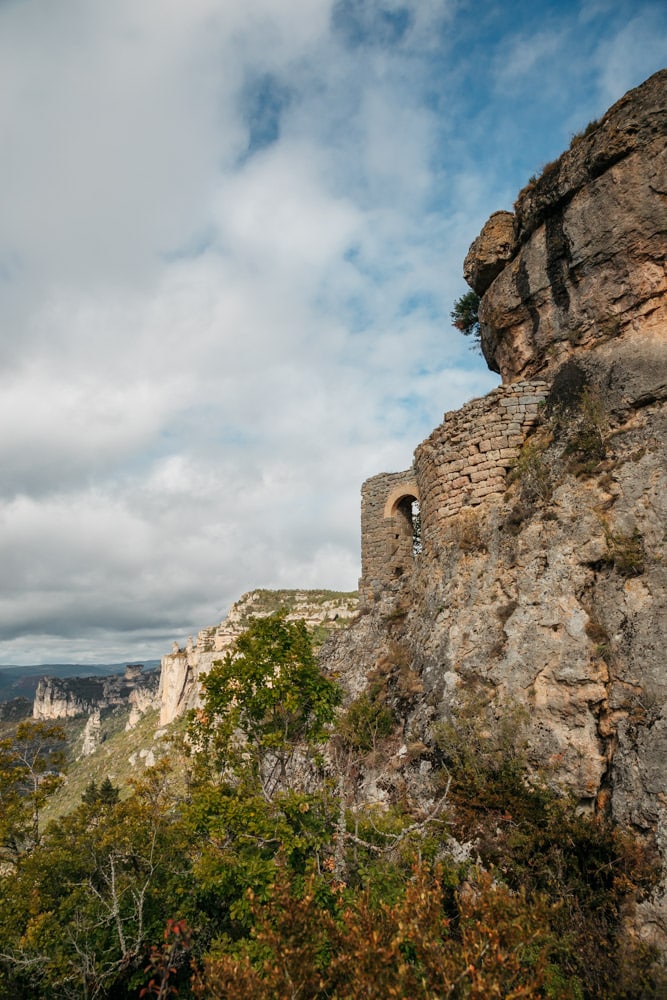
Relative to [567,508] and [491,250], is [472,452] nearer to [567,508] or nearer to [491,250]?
[567,508]

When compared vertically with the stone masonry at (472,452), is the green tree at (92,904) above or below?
below

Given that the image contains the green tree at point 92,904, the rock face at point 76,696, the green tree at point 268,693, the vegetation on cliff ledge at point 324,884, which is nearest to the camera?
the vegetation on cliff ledge at point 324,884

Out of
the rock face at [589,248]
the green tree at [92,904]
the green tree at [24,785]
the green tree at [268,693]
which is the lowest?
the green tree at [92,904]

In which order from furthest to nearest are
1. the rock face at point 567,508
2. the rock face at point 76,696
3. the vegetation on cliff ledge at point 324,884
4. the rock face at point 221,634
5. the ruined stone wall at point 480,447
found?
the rock face at point 76,696 < the rock face at point 221,634 < the ruined stone wall at point 480,447 < the rock face at point 567,508 < the vegetation on cliff ledge at point 324,884

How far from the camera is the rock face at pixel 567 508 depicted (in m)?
6.44

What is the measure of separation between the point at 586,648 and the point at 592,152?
9.97 meters

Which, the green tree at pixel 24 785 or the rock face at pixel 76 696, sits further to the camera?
the rock face at pixel 76 696

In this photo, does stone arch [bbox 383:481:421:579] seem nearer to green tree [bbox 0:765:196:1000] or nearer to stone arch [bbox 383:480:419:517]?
stone arch [bbox 383:480:419:517]

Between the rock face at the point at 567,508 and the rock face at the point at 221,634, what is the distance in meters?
45.2

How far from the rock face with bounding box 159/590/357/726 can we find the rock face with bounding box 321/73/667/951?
1779 inches

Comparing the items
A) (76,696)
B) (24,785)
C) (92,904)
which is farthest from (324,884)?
(76,696)

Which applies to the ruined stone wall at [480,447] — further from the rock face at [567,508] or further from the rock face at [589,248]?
the rock face at [589,248]

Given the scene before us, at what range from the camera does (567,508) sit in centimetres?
835

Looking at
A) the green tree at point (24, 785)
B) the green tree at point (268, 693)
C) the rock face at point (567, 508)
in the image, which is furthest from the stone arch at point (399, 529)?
the green tree at point (24, 785)
